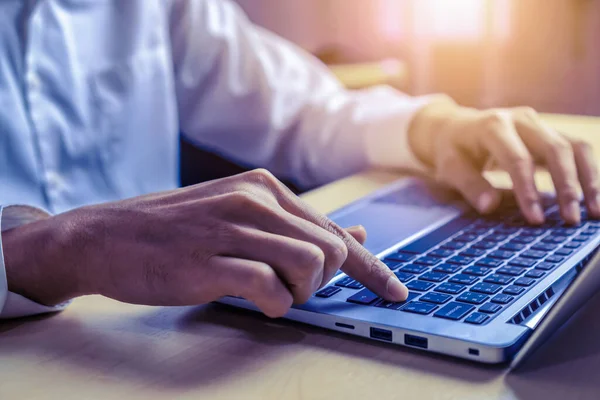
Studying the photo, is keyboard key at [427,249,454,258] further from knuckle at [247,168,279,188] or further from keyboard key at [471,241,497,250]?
knuckle at [247,168,279,188]

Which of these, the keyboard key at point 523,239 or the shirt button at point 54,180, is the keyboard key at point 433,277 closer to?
the keyboard key at point 523,239

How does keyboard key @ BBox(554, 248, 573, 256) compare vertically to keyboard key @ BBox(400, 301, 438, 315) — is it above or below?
below

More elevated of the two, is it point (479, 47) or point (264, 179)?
point (264, 179)

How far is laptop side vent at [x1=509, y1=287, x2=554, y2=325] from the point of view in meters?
0.40

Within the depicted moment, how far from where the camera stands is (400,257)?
1.72 feet

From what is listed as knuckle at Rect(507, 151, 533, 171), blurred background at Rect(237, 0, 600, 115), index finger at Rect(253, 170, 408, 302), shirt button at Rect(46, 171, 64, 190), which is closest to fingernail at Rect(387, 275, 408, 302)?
index finger at Rect(253, 170, 408, 302)

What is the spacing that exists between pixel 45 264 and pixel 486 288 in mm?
321

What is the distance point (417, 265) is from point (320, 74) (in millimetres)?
680

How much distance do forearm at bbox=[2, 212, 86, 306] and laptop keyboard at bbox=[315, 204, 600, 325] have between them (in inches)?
7.3

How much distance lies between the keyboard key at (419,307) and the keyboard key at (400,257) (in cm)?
9

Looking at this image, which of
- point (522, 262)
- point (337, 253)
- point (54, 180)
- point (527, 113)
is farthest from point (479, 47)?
point (337, 253)

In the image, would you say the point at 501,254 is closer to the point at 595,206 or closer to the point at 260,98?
the point at 595,206

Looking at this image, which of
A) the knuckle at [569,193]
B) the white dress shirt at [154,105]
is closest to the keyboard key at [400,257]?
the knuckle at [569,193]

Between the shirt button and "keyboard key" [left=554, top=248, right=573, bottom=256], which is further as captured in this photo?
the shirt button
